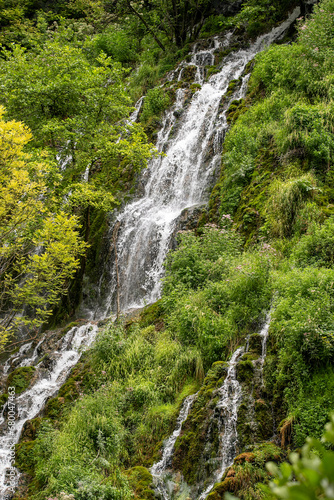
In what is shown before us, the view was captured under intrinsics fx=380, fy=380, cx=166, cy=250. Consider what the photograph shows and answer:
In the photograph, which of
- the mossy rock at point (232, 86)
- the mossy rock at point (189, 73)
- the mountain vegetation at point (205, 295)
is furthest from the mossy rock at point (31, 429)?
the mossy rock at point (189, 73)

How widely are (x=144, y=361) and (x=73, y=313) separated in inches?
235

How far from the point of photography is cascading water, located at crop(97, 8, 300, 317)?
38.2 feet

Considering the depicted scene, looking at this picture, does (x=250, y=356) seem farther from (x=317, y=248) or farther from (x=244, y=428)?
(x=317, y=248)

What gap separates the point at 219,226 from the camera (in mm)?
9703

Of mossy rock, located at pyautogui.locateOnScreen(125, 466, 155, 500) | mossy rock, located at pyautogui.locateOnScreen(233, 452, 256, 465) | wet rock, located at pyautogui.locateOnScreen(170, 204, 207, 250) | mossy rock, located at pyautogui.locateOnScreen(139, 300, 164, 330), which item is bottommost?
mossy rock, located at pyautogui.locateOnScreen(125, 466, 155, 500)

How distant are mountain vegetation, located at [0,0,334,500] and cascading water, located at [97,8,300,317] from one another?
1.24 metres

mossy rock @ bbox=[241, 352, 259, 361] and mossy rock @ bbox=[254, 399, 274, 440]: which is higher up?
mossy rock @ bbox=[241, 352, 259, 361]

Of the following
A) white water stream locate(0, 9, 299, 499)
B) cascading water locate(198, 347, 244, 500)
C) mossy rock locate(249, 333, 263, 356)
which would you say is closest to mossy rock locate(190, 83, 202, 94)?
white water stream locate(0, 9, 299, 499)

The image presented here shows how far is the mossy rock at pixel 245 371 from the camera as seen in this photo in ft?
17.2

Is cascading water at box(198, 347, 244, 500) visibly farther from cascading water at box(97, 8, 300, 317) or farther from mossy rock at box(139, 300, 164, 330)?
cascading water at box(97, 8, 300, 317)

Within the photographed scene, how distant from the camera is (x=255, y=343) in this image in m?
5.69

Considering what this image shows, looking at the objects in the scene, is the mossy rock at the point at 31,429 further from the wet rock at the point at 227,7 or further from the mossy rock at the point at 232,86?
the wet rock at the point at 227,7

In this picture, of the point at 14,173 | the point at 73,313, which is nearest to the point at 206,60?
the point at 73,313

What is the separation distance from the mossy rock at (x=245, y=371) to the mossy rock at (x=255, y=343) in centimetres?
31
